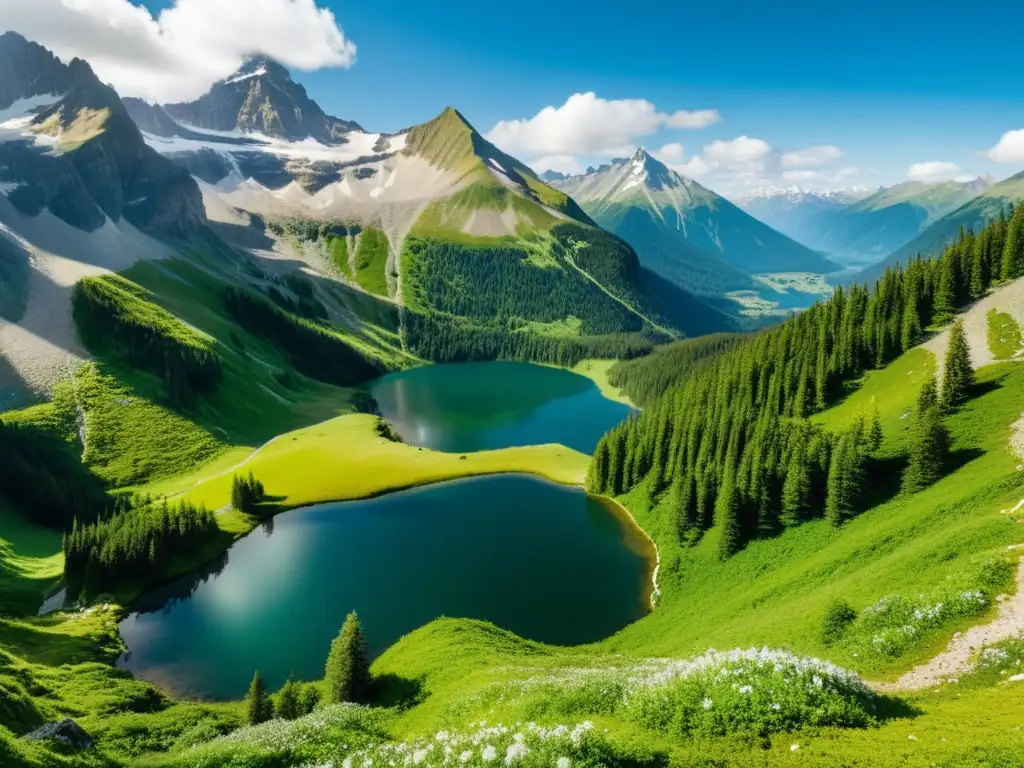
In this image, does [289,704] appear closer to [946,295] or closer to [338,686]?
[338,686]

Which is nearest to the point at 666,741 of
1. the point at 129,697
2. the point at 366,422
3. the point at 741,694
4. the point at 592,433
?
the point at 741,694

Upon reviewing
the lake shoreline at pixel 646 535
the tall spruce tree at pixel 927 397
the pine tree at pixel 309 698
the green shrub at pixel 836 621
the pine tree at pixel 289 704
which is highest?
the tall spruce tree at pixel 927 397

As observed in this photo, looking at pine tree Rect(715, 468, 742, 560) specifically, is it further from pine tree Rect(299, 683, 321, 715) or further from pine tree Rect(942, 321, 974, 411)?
pine tree Rect(299, 683, 321, 715)

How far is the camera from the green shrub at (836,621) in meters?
36.2

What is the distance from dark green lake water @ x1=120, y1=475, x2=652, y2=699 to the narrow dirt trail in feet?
122

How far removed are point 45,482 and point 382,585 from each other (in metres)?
64.8

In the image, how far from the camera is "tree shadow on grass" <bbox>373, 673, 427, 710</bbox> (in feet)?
127

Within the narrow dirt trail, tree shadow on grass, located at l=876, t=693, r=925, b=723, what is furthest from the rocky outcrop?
Result: the narrow dirt trail

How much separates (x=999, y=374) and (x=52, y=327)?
180387 millimetres

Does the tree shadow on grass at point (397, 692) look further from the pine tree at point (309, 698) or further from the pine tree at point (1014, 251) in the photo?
the pine tree at point (1014, 251)

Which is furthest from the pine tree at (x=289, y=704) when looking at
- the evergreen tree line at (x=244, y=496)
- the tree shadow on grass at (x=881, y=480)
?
the tree shadow on grass at (x=881, y=480)

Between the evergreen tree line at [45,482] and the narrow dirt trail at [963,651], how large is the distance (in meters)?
107

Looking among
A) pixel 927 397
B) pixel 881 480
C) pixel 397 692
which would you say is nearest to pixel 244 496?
pixel 397 692

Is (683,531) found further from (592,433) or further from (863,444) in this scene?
(592,433)
